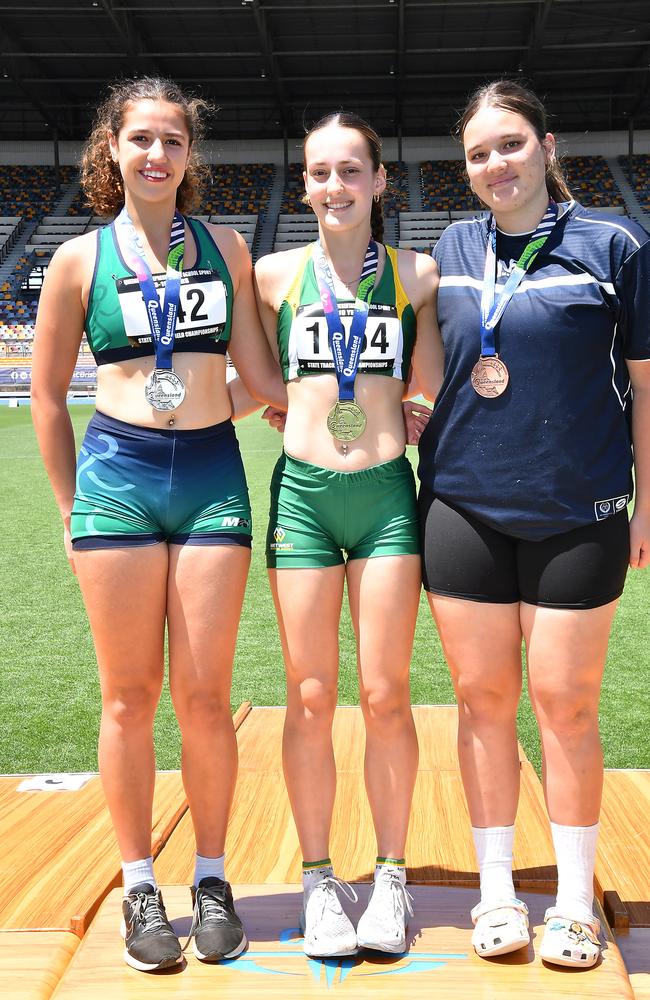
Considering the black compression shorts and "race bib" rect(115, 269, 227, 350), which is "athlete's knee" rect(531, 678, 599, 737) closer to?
the black compression shorts

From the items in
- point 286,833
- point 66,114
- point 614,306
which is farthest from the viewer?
point 66,114

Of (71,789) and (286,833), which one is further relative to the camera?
(71,789)

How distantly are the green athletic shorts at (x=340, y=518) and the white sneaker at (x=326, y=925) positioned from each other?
771 millimetres

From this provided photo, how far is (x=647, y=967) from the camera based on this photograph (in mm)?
2141

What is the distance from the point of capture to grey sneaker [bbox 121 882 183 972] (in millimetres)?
2100

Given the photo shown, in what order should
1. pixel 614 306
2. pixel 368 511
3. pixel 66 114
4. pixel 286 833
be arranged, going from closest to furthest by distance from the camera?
pixel 614 306, pixel 368 511, pixel 286 833, pixel 66 114

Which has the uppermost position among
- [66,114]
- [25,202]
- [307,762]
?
[66,114]

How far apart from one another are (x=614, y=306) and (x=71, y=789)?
231 cm

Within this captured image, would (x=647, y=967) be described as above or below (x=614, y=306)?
below

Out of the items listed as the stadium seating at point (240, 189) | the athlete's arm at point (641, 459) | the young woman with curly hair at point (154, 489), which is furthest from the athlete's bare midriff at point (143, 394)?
the stadium seating at point (240, 189)

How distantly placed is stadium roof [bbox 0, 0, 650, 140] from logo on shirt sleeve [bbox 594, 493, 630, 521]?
90.4 ft

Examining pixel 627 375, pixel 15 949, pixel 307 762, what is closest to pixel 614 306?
pixel 627 375

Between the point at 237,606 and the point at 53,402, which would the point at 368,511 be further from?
the point at 53,402

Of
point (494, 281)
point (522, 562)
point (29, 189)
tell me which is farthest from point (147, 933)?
point (29, 189)
